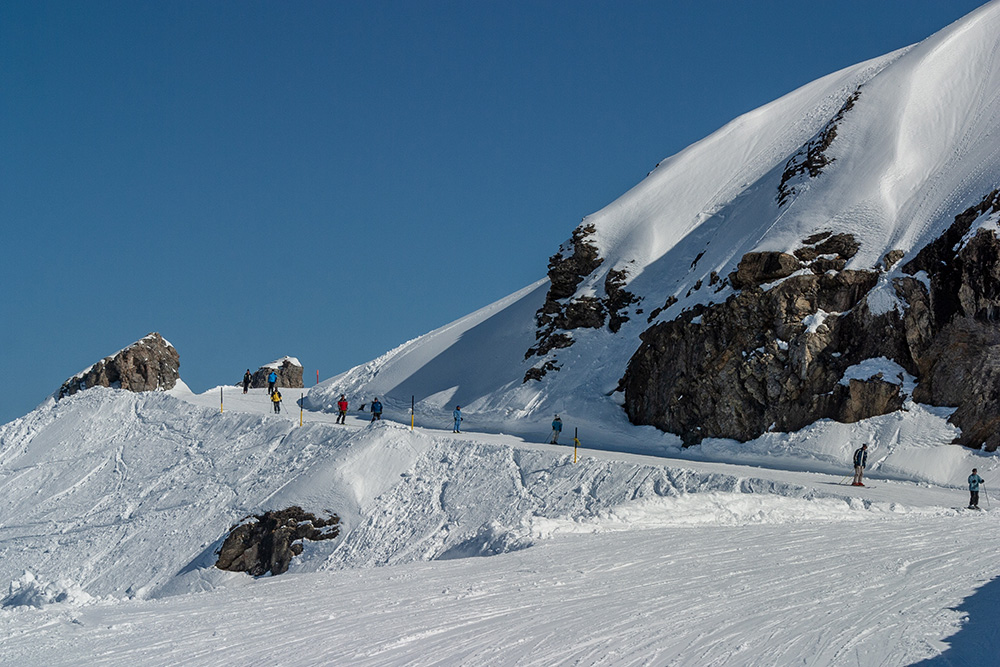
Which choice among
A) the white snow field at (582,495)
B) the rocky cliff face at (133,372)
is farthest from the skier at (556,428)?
the rocky cliff face at (133,372)

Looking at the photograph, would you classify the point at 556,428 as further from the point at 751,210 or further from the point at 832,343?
the point at 751,210

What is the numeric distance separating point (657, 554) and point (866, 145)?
27698mm

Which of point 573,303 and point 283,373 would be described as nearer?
point 573,303

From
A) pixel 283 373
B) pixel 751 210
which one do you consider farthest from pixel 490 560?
pixel 283 373

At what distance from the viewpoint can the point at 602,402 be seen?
3434 centimetres

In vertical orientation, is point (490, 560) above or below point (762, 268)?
below

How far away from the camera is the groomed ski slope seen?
930 cm

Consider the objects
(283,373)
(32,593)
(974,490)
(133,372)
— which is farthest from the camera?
(283,373)

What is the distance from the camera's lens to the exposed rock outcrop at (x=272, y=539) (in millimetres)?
25750

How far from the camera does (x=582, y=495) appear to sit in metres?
24.5

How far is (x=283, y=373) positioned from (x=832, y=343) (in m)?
35.4

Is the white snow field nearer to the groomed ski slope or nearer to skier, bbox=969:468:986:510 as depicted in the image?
the groomed ski slope

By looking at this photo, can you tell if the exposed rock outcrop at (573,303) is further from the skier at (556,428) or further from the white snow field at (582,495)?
the skier at (556,428)

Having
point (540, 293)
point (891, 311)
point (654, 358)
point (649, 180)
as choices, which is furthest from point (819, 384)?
point (649, 180)
